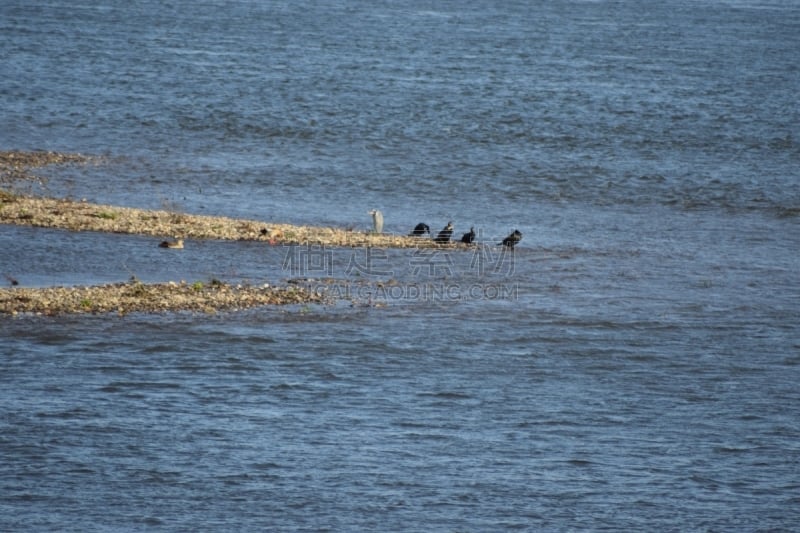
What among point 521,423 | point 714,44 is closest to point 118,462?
point 521,423

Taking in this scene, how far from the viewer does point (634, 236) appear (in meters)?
32.0

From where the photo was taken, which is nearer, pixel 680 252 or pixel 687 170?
pixel 680 252

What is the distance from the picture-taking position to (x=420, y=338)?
22.9 m

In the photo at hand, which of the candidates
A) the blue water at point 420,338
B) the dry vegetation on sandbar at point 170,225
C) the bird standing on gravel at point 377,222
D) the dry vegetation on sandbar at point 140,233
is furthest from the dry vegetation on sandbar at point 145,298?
the bird standing on gravel at point 377,222

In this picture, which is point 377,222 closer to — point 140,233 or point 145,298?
point 140,233

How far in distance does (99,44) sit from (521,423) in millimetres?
58189

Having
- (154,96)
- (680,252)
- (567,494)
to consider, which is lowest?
(567,494)

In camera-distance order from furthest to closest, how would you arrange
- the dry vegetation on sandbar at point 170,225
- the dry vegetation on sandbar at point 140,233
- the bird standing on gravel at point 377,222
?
the bird standing on gravel at point 377,222 < the dry vegetation on sandbar at point 170,225 < the dry vegetation on sandbar at point 140,233

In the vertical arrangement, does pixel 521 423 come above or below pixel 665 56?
below

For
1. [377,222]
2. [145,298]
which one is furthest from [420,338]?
[377,222]

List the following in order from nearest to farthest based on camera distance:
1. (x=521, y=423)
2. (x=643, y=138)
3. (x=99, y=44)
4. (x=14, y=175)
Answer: (x=521, y=423)
(x=14, y=175)
(x=643, y=138)
(x=99, y=44)

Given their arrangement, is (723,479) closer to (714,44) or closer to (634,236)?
(634,236)

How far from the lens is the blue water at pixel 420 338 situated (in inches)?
668

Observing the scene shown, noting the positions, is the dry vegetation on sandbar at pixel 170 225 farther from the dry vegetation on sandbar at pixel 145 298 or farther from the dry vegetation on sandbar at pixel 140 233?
the dry vegetation on sandbar at pixel 145 298
